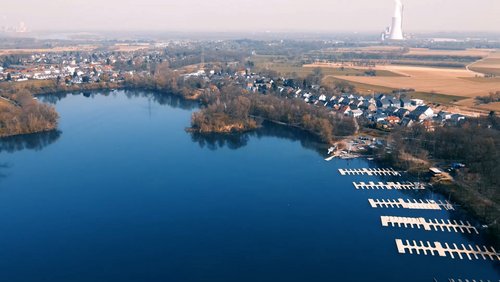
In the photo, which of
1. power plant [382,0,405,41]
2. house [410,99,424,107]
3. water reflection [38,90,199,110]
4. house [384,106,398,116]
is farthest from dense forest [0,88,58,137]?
power plant [382,0,405,41]

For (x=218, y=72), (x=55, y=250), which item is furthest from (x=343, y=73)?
(x=55, y=250)

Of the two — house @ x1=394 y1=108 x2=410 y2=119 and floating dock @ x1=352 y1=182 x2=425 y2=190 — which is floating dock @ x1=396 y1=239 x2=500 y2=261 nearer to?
floating dock @ x1=352 y1=182 x2=425 y2=190

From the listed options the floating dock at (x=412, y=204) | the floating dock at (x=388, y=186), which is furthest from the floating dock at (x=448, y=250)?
the floating dock at (x=388, y=186)

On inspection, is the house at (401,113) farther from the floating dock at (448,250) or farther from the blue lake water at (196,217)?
the floating dock at (448,250)

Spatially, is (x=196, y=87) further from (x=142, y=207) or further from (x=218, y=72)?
(x=142, y=207)

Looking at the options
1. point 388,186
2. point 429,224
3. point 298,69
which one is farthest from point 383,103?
point 298,69

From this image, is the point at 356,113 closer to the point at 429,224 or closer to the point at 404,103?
the point at 404,103
